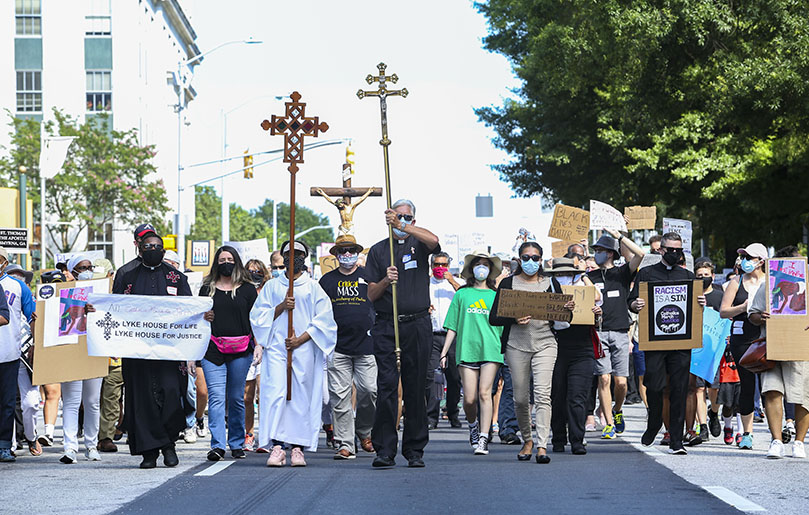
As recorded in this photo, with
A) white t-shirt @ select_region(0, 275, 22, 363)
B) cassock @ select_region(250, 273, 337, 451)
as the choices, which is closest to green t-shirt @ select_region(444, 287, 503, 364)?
cassock @ select_region(250, 273, 337, 451)

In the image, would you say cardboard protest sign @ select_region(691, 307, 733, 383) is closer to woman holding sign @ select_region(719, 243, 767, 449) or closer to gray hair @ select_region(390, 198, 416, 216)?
woman holding sign @ select_region(719, 243, 767, 449)

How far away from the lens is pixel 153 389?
1194cm

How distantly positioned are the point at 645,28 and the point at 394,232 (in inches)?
688

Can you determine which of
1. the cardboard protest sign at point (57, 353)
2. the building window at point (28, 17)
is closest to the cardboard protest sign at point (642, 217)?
the cardboard protest sign at point (57, 353)

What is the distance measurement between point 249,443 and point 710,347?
15.7 ft

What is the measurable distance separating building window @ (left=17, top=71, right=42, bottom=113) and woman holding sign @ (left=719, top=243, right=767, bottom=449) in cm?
5360

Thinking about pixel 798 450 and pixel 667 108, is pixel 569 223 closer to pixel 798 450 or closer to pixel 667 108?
pixel 798 450

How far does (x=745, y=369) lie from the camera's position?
13.1 meters

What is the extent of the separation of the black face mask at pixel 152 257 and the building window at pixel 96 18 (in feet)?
184

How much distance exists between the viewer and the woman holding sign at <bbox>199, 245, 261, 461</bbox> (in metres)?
12.9

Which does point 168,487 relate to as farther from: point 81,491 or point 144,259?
point 144,259

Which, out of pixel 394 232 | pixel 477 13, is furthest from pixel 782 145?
pixel 394 232

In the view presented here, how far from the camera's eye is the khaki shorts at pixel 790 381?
12.4 meters

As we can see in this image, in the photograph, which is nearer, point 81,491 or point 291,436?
point 81,491
